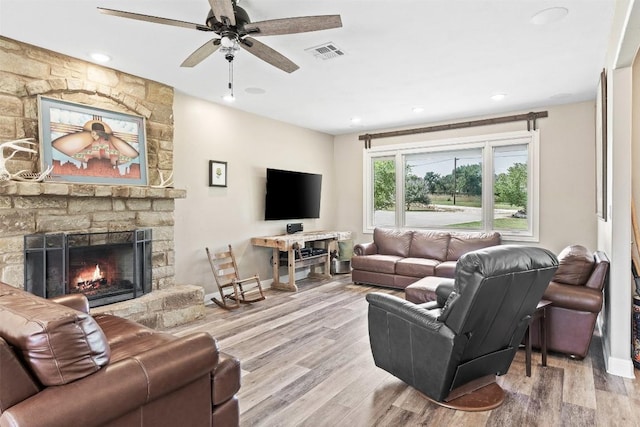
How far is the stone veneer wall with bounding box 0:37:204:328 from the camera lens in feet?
10.4

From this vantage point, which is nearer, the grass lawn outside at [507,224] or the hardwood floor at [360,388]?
the hardwood floor at [360,388]

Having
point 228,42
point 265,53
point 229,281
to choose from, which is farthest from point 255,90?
point 229,281

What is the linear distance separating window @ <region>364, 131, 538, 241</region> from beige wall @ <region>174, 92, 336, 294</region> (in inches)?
61.8

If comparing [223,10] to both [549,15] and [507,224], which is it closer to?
[549,15]

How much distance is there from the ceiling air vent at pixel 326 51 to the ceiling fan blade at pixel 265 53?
0.46 m

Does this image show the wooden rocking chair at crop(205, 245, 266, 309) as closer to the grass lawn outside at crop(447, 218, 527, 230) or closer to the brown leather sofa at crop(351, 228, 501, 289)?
the brown leather sofa at crop(351, 228, 501, 289)

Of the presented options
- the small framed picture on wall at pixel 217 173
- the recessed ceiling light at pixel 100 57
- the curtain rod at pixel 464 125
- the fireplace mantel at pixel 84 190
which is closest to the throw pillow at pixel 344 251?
the curtain rod at pixel 464 125

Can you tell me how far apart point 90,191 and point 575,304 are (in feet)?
14.2

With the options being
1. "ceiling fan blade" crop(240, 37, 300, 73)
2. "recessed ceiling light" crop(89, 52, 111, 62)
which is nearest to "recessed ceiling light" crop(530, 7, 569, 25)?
"ceiling fan blade" crop(240, 37, 300, 73)

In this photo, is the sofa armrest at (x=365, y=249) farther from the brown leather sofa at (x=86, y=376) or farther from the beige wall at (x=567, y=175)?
the brown leather sofa at (x=86, y=376)

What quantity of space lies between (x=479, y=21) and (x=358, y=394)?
9.50 feet

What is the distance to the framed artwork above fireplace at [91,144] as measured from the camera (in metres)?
3.41

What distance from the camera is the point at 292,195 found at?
20.4ft

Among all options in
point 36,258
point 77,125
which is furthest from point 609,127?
point 36,258
